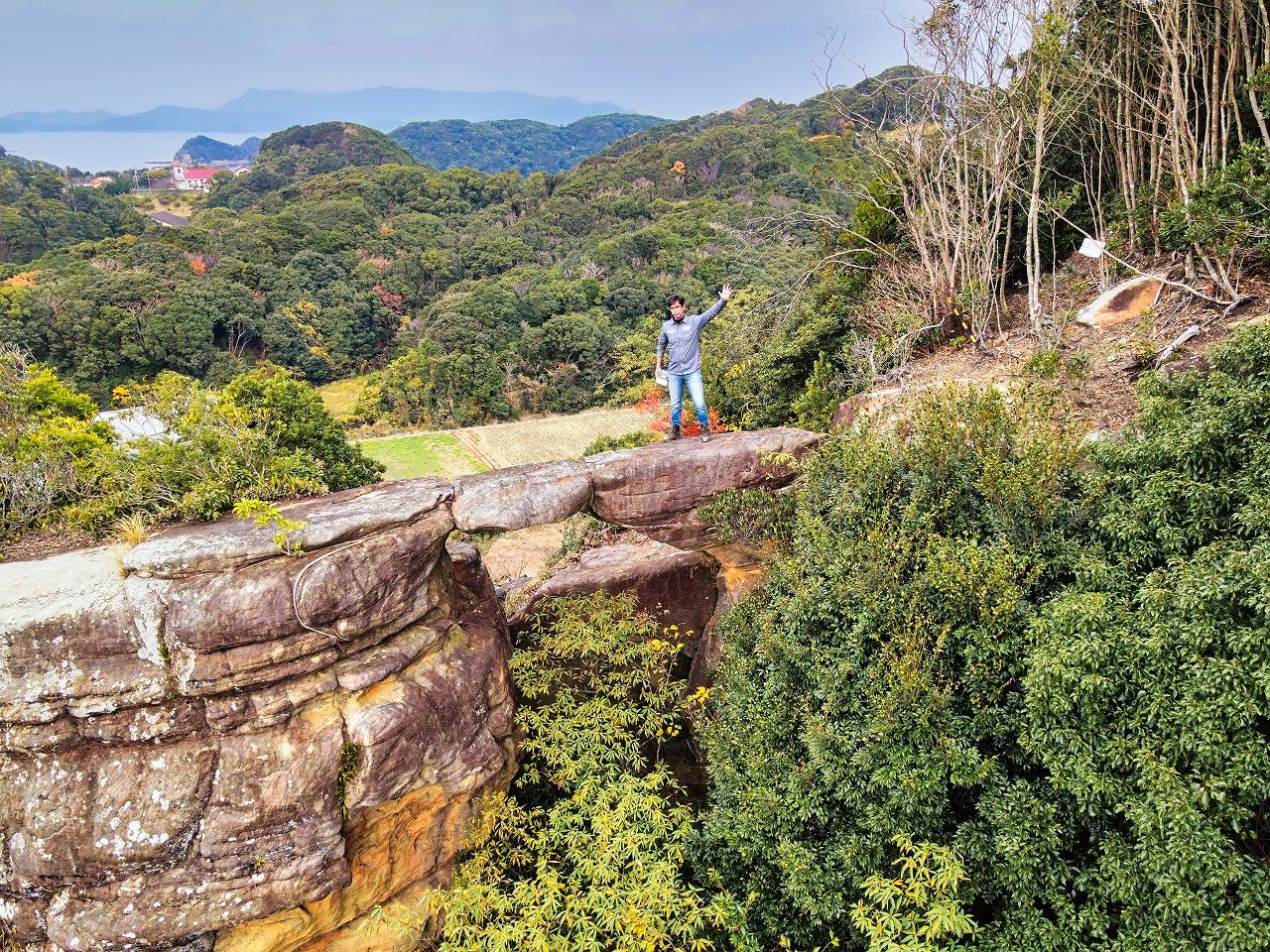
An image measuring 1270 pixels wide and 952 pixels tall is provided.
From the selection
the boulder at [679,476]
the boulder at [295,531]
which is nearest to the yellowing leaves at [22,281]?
the boulder at [295,531]

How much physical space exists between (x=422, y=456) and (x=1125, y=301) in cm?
2503

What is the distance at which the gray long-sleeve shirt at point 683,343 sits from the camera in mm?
10625

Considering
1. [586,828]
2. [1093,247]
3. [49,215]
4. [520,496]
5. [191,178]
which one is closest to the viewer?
[586,828]

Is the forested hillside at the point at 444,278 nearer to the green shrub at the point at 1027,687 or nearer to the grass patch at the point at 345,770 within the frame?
the green shrub at the point at 1027,687

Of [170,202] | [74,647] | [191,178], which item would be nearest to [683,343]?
[74,647]

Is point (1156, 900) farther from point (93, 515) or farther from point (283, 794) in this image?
point (93, 515)

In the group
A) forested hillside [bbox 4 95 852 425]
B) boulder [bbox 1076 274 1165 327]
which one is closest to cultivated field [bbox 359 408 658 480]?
forested hillside [bbox 4 95 852 425]

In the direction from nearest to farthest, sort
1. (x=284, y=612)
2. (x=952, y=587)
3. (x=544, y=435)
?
(x=952, y=587), (x=284, y=612), (x=544, y=435)

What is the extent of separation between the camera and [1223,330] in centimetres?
980

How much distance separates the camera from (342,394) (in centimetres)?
5062

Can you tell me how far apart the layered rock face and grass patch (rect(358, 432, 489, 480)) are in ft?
62.4

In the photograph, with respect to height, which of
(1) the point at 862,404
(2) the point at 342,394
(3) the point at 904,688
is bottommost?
(3) the point at 904,688

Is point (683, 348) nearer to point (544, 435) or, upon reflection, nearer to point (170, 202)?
point (544, 435)

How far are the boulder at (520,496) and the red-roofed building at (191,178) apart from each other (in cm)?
15038
